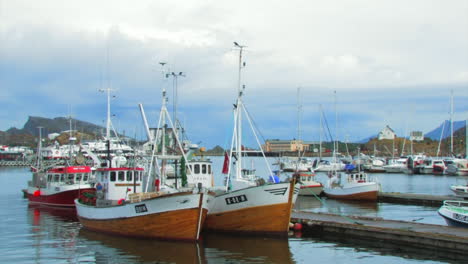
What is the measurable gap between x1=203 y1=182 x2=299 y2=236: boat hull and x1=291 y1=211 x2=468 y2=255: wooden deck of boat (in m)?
2.35

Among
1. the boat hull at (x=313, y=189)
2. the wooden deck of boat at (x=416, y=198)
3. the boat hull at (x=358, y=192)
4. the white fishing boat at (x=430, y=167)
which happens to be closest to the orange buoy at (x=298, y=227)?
the wooden deck of boat at (x=416, y=198)

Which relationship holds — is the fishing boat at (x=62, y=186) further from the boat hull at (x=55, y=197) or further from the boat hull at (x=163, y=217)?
the boat hull at (x=163, y=217)

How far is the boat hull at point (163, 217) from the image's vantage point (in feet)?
74.6

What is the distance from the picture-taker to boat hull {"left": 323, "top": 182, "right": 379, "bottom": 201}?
43219 millimetres

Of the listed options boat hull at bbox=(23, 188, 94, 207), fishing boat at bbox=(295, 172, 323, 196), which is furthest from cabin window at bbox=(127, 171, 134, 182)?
fishing boat at bbox=(295, 172, 323, 196)

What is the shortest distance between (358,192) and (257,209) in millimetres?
21749

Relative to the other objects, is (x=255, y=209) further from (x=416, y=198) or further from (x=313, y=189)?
(x=313, y=189)

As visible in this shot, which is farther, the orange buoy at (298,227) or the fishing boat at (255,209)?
the orange buoy at (298,227)

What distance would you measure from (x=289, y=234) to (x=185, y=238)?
587 cm

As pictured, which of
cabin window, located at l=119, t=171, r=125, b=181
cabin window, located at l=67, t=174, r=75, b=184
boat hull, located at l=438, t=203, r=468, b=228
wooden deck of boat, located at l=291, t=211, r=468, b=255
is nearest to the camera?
wooden deck of boat, located at l=291, t=211, r=468, b=255

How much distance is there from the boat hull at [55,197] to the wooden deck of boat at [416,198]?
82.7 ft

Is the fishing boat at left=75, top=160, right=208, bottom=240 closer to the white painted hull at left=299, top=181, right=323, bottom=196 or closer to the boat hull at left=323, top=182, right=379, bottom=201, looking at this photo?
the boat hull at left=323, top=182, right=379, bottom=201

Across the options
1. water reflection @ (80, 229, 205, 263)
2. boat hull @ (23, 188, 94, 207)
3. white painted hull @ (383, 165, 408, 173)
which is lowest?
water reflection @ (80, 229, 205, 263)

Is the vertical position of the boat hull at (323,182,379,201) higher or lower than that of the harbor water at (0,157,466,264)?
higher
